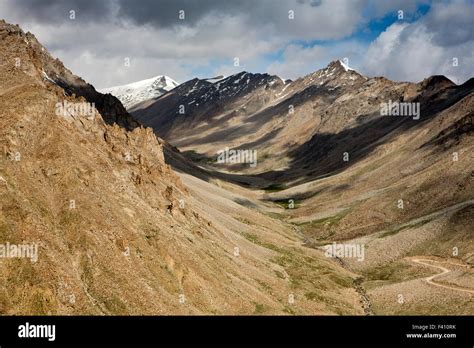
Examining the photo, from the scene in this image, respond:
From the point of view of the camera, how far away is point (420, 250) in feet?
265

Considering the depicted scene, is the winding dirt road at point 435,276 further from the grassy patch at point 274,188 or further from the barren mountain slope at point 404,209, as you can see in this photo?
the grassy patch at point 274,188

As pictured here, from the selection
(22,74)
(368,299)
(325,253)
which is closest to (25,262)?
(22,74)

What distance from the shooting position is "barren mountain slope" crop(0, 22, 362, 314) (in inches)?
1426

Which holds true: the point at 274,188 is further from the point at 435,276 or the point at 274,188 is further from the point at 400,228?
the point at 435,276

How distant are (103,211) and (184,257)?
964 centimetres

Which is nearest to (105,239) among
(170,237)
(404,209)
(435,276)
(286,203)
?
(170,237)

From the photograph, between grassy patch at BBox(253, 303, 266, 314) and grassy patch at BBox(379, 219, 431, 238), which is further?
grassy patch at BBox(379, 219, 431, 238)

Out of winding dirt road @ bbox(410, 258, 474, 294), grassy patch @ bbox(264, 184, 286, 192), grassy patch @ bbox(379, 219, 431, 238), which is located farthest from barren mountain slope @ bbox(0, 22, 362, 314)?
grassy patch @ bbox(264, 184, 286, 192)

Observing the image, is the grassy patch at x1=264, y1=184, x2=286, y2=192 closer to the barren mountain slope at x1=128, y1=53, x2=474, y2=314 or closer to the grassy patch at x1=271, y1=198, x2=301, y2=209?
the barren mountain slope at x1=128, y1=53, x2=474, y2=314

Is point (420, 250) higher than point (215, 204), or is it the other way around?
point (215, 204)

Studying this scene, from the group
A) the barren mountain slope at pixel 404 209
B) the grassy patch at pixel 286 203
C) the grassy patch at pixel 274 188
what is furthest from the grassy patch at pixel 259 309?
the grassy patch at pixel 274 188

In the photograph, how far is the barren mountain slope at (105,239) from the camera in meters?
36.2

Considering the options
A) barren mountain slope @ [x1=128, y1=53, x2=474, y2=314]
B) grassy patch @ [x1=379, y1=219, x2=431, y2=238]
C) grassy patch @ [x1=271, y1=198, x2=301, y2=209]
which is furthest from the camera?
grassy patch @ [x1=271, y1=198, x2=301, y2=209]
